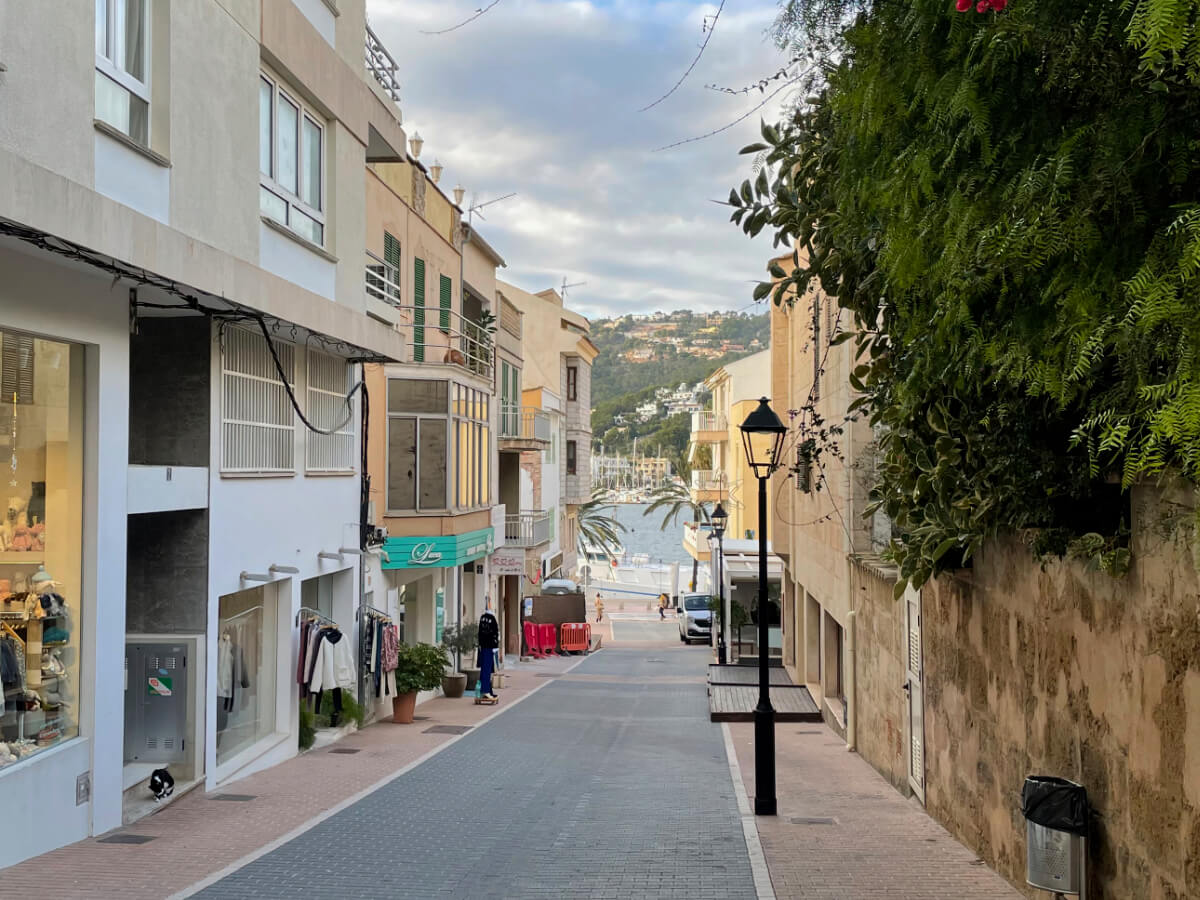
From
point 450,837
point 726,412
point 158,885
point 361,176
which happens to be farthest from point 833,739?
point 726,412

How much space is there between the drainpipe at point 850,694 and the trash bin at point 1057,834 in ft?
32.9

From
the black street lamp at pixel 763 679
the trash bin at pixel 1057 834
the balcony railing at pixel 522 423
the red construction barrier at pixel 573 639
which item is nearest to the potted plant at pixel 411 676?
the black street lamp at pixel 763 679

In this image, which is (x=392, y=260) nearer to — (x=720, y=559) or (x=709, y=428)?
(x=720, y=559)

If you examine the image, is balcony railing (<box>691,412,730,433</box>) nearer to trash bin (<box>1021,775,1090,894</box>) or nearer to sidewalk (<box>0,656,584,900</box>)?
sidewalk (<box>0,656,584,900</box>)

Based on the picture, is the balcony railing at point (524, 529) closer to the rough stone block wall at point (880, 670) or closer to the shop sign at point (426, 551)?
the shop sign at point (426, 551)

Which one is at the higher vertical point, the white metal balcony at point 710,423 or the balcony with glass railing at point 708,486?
the white metal balcony at point 710,423

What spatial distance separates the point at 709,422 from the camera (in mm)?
60781

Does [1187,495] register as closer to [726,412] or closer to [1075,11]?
[1075,11]

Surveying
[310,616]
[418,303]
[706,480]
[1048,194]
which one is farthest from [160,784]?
[706,480]

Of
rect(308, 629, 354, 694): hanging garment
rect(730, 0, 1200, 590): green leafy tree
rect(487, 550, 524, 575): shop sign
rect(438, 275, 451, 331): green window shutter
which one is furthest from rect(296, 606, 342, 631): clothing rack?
rect(487, 550, 524, 575): shop sign

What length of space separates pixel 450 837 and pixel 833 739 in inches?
394

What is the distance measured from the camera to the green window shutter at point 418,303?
24906 millimetres

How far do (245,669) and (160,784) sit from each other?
2941 mm

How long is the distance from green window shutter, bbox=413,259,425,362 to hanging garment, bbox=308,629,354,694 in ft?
31.7
